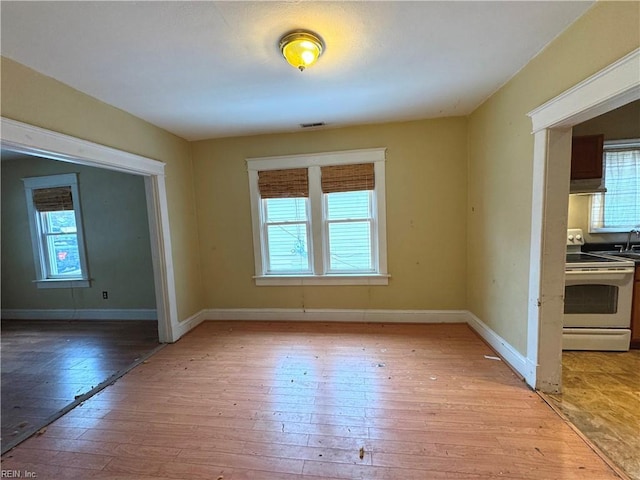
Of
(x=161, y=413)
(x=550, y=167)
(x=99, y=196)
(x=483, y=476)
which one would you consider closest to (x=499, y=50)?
(x=550, y=167)

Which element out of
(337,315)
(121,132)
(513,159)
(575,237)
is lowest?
(337,315)

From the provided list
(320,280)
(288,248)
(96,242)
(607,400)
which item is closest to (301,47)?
(288,248)

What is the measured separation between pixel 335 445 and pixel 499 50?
286cm

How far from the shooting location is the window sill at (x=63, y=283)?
427cm

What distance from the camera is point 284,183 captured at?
371cm

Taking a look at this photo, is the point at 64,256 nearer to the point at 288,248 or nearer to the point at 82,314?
the point at 82,314

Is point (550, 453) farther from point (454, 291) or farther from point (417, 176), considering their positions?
point (417, 176)

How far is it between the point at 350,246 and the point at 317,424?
221 centimetres

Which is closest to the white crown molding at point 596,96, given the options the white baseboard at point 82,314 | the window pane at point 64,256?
the white baseboard at point 82,314

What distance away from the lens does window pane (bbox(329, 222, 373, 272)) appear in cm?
368

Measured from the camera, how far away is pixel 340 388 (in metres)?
2.30

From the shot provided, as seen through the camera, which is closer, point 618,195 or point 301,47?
point 301,47

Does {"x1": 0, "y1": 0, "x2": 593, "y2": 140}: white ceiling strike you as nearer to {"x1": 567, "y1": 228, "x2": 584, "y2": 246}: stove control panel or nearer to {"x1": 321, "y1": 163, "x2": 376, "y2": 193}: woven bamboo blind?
{"x1": 321, "y1": 163, "x2": 376, "y2": 193}: woven bamboo blind

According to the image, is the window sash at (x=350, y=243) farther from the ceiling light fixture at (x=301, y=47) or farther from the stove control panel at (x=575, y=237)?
the stove control panel at (x=575, y=237)
